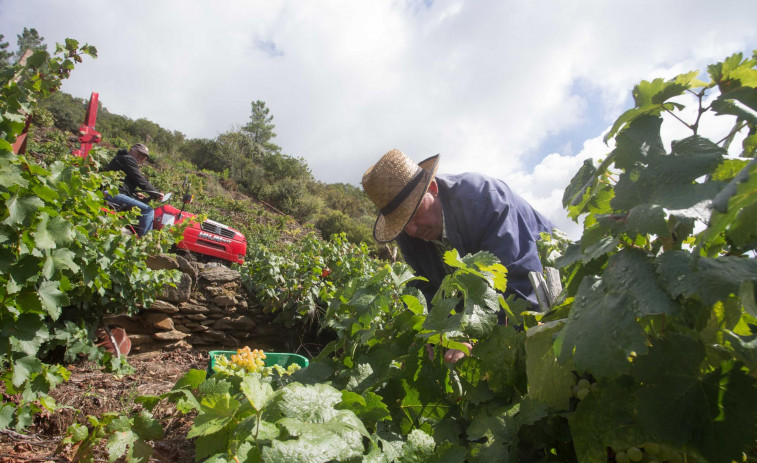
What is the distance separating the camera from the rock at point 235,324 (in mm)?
6590

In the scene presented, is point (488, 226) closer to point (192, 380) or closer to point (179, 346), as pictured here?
point (192, 380)

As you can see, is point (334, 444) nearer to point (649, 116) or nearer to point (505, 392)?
point (505, 392)

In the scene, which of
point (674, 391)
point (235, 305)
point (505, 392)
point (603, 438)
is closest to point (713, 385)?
point (674, 391)

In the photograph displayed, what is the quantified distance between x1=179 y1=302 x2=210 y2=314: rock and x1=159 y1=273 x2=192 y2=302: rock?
88mm

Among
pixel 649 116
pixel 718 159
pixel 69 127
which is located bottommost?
pixel 718 159

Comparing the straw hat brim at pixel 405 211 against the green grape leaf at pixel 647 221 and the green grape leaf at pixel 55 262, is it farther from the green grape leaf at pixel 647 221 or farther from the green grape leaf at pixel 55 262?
the green grape leaf at pixel 647 221

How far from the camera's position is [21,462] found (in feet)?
6.60

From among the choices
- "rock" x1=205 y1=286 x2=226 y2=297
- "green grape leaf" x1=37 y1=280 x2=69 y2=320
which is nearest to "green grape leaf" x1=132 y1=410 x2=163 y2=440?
"green grape leaf" x1=37 y1=280 x2=69 y2=320

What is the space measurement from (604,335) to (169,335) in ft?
21.7

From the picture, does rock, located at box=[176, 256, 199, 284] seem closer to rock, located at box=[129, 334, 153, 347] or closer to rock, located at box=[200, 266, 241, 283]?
rock, located at box=[200, 266, 241, 283]

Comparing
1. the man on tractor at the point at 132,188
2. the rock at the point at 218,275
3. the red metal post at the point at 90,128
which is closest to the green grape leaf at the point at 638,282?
the rock at the point at 218,275

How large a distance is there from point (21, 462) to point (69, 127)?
1085 inches

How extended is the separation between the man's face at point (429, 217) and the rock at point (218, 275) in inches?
198

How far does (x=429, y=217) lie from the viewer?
2.90 metres
